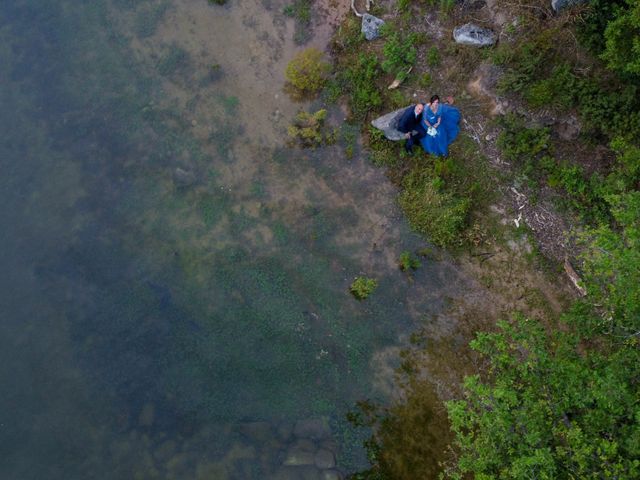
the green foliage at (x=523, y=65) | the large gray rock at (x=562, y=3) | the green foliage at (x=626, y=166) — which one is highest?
the large gray rock at (x=562, y=3)

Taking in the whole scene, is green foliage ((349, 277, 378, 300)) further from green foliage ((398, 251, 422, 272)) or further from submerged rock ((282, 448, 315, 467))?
submerged rock ((282, 448, 315, 467))

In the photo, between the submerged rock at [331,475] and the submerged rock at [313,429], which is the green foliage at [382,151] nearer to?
the submerged rock at [313,429]

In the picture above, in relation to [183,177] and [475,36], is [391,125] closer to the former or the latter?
[475,36]

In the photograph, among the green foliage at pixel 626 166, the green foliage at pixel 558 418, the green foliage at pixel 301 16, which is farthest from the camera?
the green foliage at pixel 301 16

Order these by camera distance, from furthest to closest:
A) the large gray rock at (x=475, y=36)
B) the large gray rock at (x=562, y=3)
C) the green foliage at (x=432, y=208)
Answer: the large gray rock at (x=475, y=36), the green foliage at (x=432, y=208), the large gray rock at (x=562, y=3)

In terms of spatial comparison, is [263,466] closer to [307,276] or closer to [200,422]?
[200,422]

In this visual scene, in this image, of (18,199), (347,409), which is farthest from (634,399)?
(18,199)

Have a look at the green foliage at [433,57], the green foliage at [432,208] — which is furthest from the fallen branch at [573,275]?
the green foliage at [433,57]
